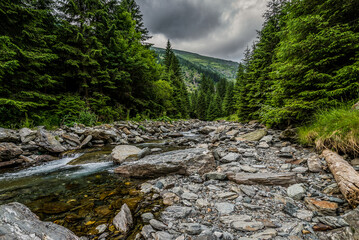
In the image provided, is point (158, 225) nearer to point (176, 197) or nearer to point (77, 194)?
point (176, 197)

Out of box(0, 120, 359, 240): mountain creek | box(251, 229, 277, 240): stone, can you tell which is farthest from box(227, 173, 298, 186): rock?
box(251, 229, 277, 240): stone

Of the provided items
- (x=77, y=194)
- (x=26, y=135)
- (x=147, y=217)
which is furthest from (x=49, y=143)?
(x=147, y=217)

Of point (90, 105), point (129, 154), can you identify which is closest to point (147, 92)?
point (90, 105)

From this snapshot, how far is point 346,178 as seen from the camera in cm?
206

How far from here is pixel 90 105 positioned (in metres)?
11.0

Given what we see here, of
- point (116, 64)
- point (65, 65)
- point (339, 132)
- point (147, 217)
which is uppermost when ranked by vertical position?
point (116, 64)

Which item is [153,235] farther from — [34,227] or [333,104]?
[333,104]

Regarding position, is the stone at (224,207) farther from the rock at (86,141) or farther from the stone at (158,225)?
the rock at (86,141)

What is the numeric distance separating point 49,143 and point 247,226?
7.35 meters

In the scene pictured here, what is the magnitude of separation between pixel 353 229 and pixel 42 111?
12.2 metres

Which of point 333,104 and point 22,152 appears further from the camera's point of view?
point 22,152

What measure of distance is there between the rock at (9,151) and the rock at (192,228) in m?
6.31

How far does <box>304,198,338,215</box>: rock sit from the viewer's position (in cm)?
182

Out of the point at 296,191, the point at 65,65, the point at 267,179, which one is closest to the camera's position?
the point at 296,191
